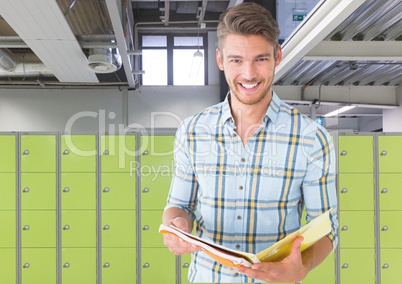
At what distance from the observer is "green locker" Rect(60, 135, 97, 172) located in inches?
156

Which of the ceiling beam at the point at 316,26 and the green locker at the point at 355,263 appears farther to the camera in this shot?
the green locker at the point at 355,263

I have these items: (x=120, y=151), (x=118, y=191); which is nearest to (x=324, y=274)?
(x=118, y=191)

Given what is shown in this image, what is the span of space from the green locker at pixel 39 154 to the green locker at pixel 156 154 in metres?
A: 0.88

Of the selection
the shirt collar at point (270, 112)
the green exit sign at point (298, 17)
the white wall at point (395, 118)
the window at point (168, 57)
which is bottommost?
the shirt collar at point (270, 112)

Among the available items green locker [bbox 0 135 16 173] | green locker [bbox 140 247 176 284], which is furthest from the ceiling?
green locker [bbox 140 247 176 284]

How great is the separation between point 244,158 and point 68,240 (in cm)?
343

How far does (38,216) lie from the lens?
3996mm

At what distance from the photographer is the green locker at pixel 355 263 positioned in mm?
3918

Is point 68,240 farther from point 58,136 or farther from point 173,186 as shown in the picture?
point 173,186

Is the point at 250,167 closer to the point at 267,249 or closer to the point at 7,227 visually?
the point at 267,249

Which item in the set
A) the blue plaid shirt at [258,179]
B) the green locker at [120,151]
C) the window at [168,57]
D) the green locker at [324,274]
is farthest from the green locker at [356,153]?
the window at [168,57]

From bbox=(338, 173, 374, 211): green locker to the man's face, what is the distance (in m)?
3.28

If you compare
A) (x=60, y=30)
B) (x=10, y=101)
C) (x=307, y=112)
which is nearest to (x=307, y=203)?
(x=60, y=30)

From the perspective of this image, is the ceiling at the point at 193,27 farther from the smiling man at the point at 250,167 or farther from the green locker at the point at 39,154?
the smiling man at the point at 250,167
